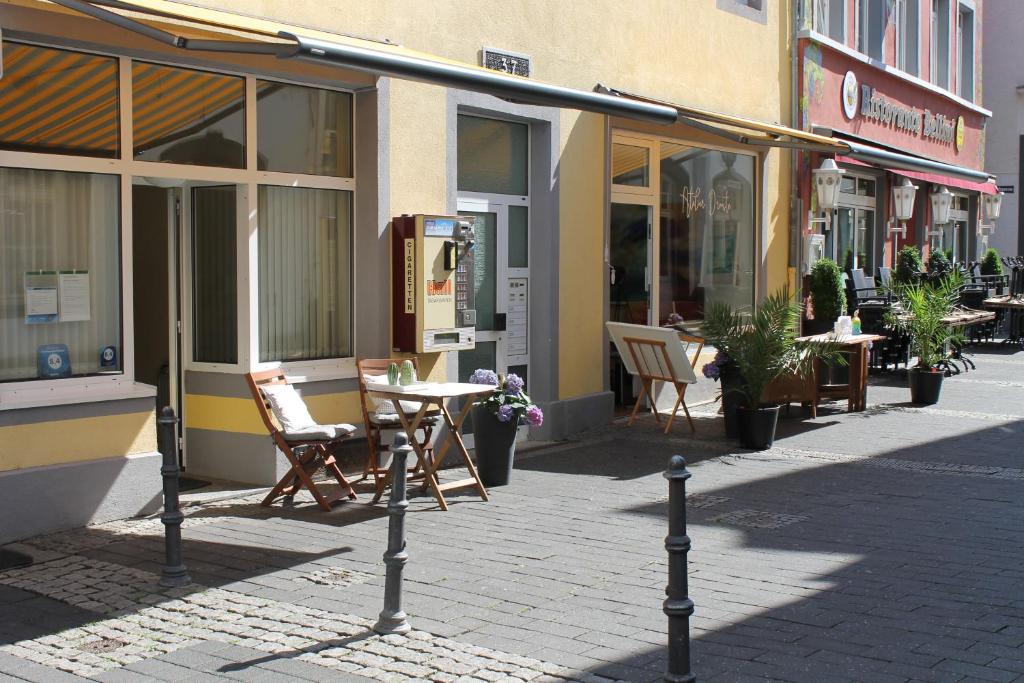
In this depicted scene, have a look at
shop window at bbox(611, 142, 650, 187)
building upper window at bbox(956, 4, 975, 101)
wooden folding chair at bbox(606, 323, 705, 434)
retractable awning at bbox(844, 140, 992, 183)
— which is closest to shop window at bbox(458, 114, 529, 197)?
shop window at bbox(611, 142, 650, 187)

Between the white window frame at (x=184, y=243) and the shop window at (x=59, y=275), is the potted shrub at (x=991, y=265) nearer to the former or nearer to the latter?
the white window frame at (x=184, y=243)

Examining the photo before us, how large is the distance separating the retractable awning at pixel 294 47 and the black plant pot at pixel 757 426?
3294mm

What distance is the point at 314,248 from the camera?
30.3 ft

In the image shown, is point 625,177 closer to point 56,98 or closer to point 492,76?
point 492,76

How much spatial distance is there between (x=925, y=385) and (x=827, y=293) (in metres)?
2.78

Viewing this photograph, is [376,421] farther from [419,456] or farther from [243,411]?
[243,411]

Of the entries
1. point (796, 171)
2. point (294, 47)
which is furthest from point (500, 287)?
point (796, 171)

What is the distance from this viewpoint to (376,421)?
27.9 feet

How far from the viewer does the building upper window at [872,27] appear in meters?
18.6

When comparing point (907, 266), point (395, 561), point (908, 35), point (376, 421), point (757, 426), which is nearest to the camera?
point (395, 561)

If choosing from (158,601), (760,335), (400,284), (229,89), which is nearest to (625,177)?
(760,335)

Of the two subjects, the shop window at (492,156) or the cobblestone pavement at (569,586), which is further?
the shop window at (492,156)

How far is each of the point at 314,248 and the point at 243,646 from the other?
176 inches

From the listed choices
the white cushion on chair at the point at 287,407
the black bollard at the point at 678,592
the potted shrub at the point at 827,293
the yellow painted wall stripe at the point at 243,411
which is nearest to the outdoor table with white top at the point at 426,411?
the white cushion on chair at the point at 287,407
